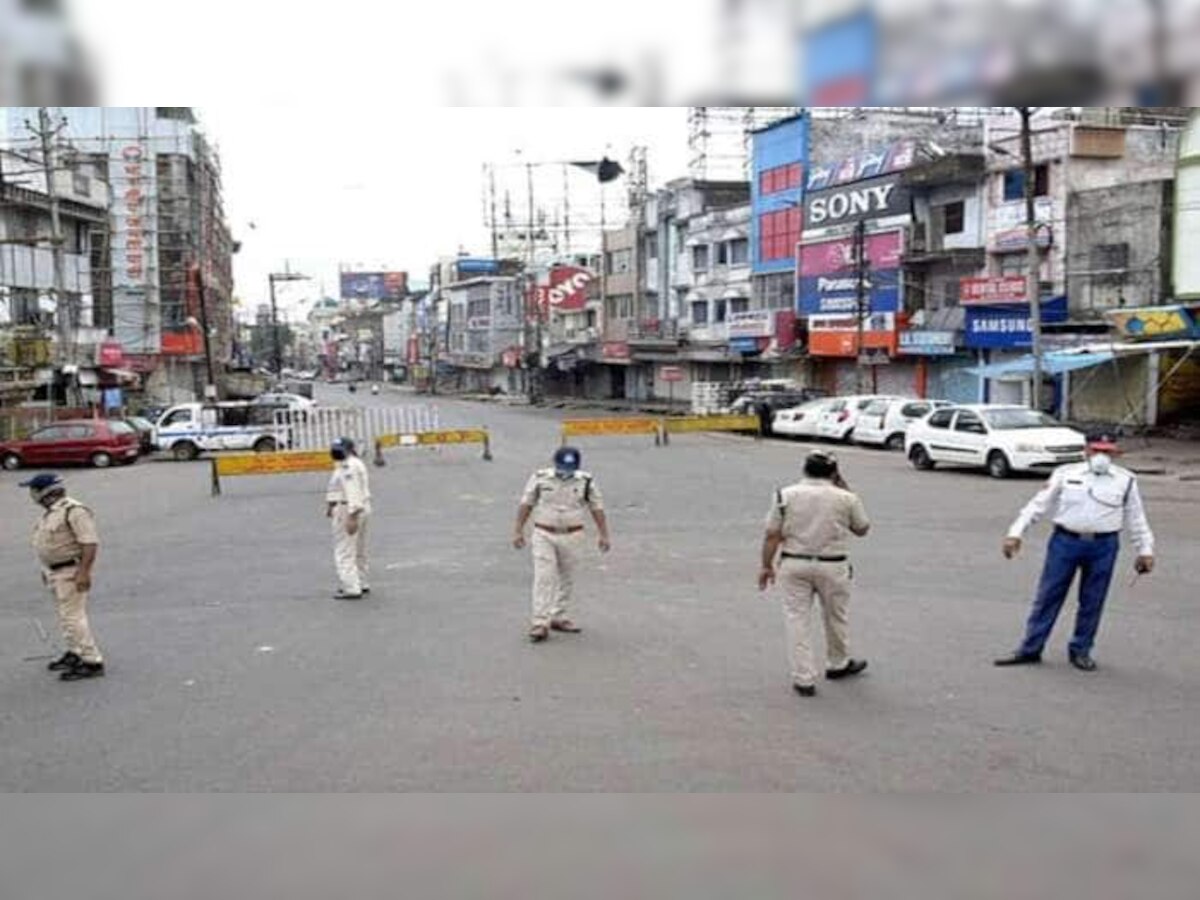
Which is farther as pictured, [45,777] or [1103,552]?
[1103,552]

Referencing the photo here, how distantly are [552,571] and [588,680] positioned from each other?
4.91ft

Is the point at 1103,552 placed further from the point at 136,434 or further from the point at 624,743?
the point at 136,434

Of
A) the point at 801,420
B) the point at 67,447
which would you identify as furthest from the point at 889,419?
the point at 67,447

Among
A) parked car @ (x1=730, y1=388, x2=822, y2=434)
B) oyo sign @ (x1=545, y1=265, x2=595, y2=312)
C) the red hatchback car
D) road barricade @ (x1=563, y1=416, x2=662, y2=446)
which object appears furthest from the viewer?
oyo sign @ (x1=545, y1=265, x2=595, y2=312)

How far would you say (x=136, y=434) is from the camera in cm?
3369

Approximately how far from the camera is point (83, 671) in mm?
8195

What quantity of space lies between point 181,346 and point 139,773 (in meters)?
53.4

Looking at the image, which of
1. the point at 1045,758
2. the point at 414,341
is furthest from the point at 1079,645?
the point at 414,341

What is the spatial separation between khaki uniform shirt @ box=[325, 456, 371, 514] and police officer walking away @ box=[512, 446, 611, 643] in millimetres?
2293

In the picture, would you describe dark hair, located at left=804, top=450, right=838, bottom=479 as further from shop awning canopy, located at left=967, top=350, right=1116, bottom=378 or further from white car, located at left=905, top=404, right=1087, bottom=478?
shop awning canopy, located at left=967, top=350, right=1116, bottom=378

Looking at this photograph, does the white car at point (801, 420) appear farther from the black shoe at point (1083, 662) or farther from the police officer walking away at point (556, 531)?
the black shoe at point (1083, 662)

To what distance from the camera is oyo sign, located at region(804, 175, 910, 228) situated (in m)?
43.7

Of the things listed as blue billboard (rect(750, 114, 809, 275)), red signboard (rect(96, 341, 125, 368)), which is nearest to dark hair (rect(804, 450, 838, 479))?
red signboard (rect(96, 341, 125, 368))

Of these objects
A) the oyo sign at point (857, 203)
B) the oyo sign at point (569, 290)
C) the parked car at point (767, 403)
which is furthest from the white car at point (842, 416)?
the oyo sign at point (569, 290)
